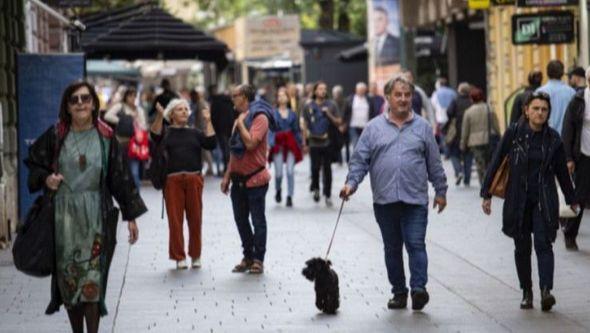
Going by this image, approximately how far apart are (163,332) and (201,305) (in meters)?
1.55

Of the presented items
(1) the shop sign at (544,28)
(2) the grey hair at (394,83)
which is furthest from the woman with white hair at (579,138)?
(1) the shop sign at (544,28)

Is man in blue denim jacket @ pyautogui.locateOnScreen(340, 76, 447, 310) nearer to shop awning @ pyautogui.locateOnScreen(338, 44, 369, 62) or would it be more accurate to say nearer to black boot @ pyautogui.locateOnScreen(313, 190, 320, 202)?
black boot @ pyautogui.locateOnScreen(313, 190, 320, 202)

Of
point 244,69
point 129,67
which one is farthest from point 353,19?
point 129,67

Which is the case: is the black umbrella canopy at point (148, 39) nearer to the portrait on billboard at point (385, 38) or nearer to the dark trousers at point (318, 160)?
the dark trousers at point (318, 160)

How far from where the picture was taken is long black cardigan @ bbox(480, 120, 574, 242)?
41.3 ft

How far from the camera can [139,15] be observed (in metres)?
33.8

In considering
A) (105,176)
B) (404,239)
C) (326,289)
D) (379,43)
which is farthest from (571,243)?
(379,43)

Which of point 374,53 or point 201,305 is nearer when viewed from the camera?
point 201,305

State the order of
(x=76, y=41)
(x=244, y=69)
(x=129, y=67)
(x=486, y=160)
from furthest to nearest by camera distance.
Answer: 1. (x=244, y=69)
2. (x=129, y=67)
3. (x=486, y=160)
4. (x=76, y=41)

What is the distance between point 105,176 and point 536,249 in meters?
3.57

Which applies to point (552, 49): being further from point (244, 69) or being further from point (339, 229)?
point (244, 69)

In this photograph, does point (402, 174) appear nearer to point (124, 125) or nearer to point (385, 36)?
point (124, 125)

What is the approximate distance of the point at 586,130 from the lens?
16688 mm

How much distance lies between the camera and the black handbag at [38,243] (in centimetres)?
1039
